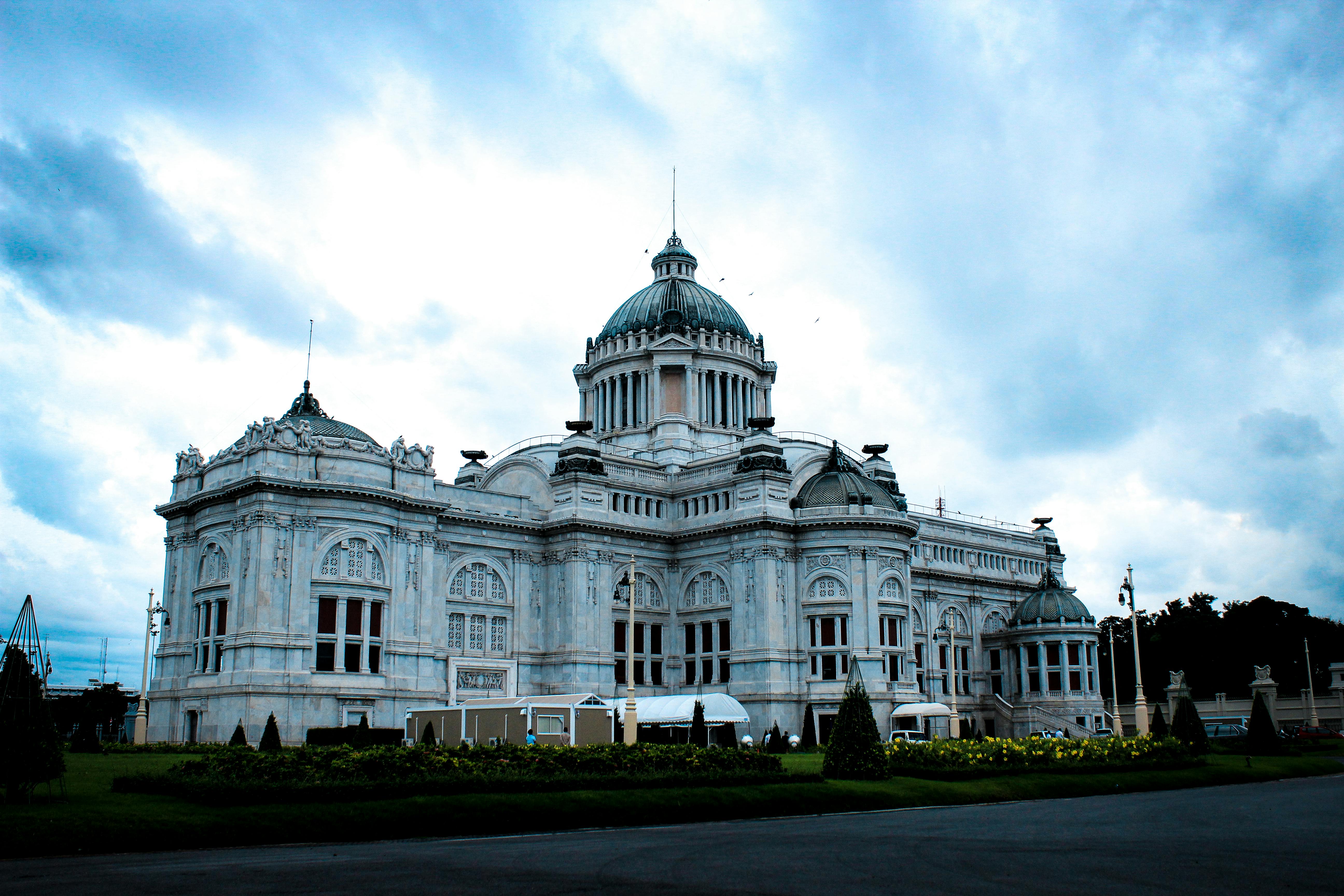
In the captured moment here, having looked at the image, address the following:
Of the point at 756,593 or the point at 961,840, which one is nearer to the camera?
the point at 961,840

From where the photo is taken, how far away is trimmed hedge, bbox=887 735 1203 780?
144 ft

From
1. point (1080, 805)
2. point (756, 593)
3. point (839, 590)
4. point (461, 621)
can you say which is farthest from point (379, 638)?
point (1080, 805)

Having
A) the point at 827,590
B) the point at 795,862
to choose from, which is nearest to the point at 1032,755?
the point at 795,862

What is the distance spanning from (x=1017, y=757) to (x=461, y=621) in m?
38.6

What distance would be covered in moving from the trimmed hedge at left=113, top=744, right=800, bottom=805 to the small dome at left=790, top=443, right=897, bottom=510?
39.3 metres

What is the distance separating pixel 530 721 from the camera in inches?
2101

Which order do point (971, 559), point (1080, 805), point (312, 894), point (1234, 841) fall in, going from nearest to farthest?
point (312, 894)
point (1234, 841)
point (1080, 805)
point (971, 559)

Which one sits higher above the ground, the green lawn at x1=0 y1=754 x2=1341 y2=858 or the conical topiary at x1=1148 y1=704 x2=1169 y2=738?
the conical topiary at x1=1148 y1=704 x2=1169 y2=738

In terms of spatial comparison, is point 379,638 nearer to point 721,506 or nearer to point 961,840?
point 721,506

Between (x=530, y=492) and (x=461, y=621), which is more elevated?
(x=530, y=492)

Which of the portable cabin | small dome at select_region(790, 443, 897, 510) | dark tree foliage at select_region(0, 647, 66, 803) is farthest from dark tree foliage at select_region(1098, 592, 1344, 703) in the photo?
dark tree foliage at select_region(0, 647, 66, 803)

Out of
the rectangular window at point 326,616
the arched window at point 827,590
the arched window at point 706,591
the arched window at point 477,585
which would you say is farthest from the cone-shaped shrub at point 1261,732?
the rectangular window at point 326,616

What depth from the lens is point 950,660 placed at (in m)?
70.1

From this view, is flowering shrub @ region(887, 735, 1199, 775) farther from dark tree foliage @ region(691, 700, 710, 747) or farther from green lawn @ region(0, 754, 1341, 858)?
dark tree foliage @ region(691, 700, 710, 747)
